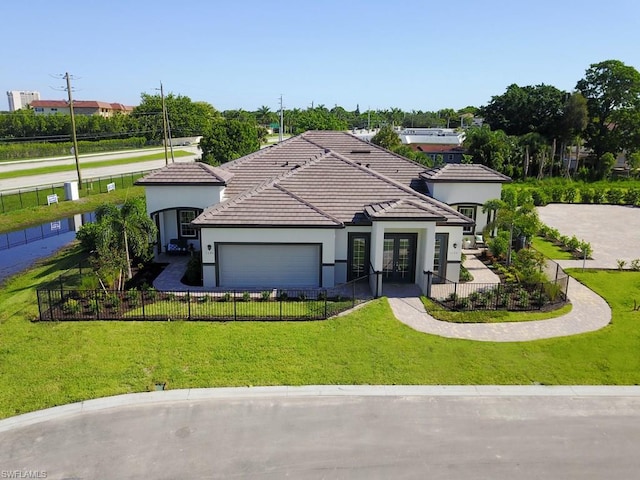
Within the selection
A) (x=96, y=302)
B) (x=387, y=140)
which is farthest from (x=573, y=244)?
(x=387, y=140)

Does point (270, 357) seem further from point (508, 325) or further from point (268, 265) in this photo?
point (508, 325)

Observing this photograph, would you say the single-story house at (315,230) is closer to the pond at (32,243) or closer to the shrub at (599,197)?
the pond at (32,243)

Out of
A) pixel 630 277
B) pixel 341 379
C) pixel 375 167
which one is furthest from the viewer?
pixel 375 167

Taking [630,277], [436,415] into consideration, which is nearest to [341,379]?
[436,415]

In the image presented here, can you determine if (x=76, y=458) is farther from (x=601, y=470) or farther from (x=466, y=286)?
(x=466, y=286)

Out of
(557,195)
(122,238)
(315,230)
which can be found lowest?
(557,195)

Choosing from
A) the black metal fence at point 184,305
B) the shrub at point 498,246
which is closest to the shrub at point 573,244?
the shrub at point 498,246

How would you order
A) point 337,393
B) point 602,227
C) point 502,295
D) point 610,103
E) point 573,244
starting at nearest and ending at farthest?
point 337,393 < point 502,295 < point 573,244 < point 602,227 < point 610,103
